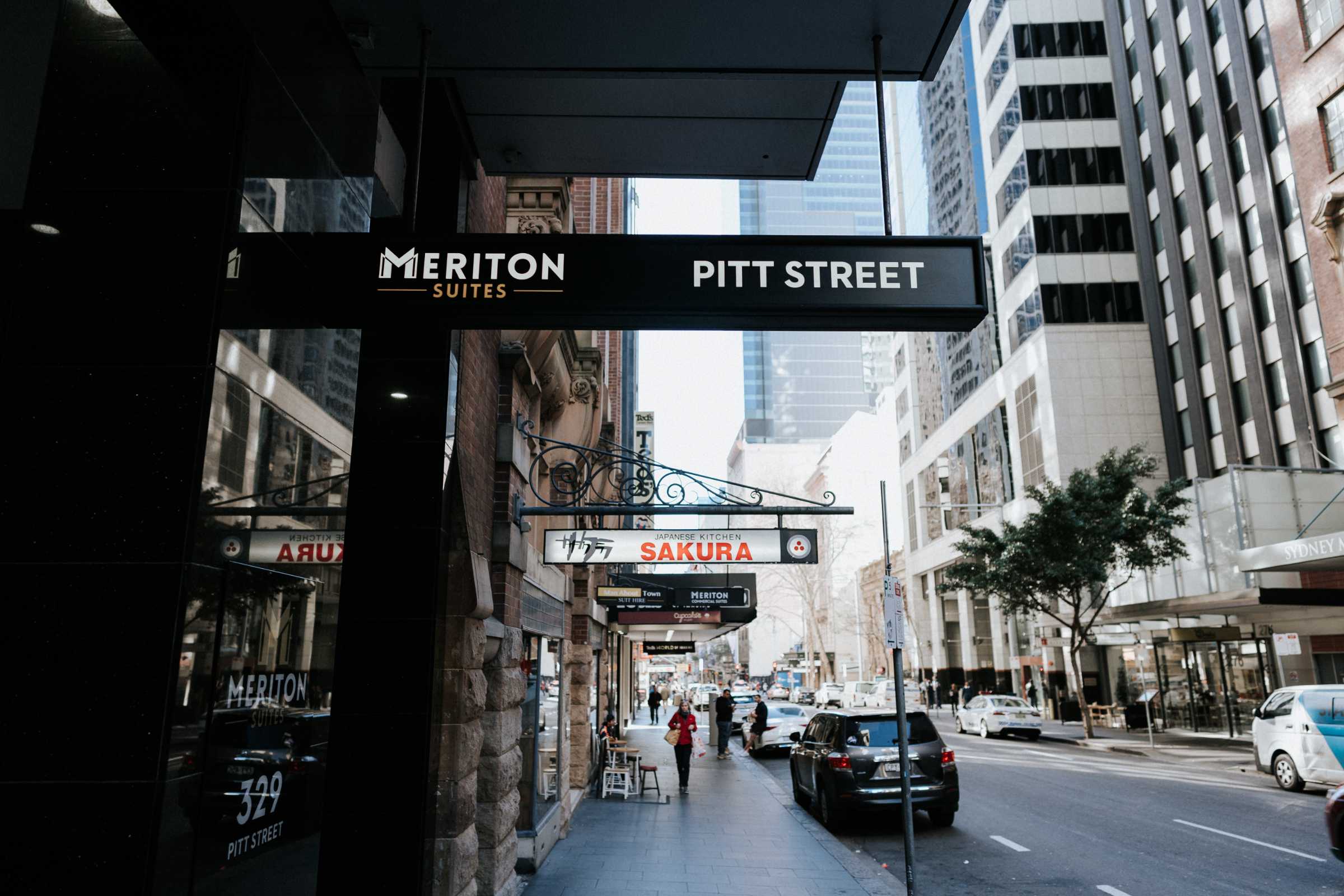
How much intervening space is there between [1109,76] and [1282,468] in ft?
97.5

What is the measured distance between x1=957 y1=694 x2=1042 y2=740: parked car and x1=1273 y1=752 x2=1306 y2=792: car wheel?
13449 mm

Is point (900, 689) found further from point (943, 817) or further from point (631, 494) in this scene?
point (943, 817)

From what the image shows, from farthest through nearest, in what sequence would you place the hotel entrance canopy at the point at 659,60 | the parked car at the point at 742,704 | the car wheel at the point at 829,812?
the parked car at the point at 742,704 < the car wheel at the point at 829,812 < the hotel entrance canopy at the point at 659,60

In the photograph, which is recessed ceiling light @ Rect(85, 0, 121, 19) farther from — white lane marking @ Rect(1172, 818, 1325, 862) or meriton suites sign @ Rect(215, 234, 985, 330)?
white lane marking @ Rect(1172, 818, 1325, 862)

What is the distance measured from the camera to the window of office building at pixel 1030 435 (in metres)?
43.6

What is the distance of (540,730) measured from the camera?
34.2 feet

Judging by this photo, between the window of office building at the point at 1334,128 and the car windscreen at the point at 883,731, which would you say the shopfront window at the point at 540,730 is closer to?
the car windscreen at the point at 883,731

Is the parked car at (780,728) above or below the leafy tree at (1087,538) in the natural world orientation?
below

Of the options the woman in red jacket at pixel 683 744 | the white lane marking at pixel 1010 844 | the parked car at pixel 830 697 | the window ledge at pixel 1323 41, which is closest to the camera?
the white lane marking at pixel 1010 844

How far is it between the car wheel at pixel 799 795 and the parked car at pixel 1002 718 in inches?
630

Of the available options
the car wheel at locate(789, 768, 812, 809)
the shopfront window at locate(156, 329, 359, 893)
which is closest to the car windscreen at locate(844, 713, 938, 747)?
the car wheel at locate(789, 768, 812, 809)

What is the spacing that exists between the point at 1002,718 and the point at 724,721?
10.4 metres

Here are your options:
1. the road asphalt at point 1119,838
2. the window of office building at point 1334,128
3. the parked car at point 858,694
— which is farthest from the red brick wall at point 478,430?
the parked car at point 858,694

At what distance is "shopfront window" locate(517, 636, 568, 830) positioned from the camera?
9.56m
